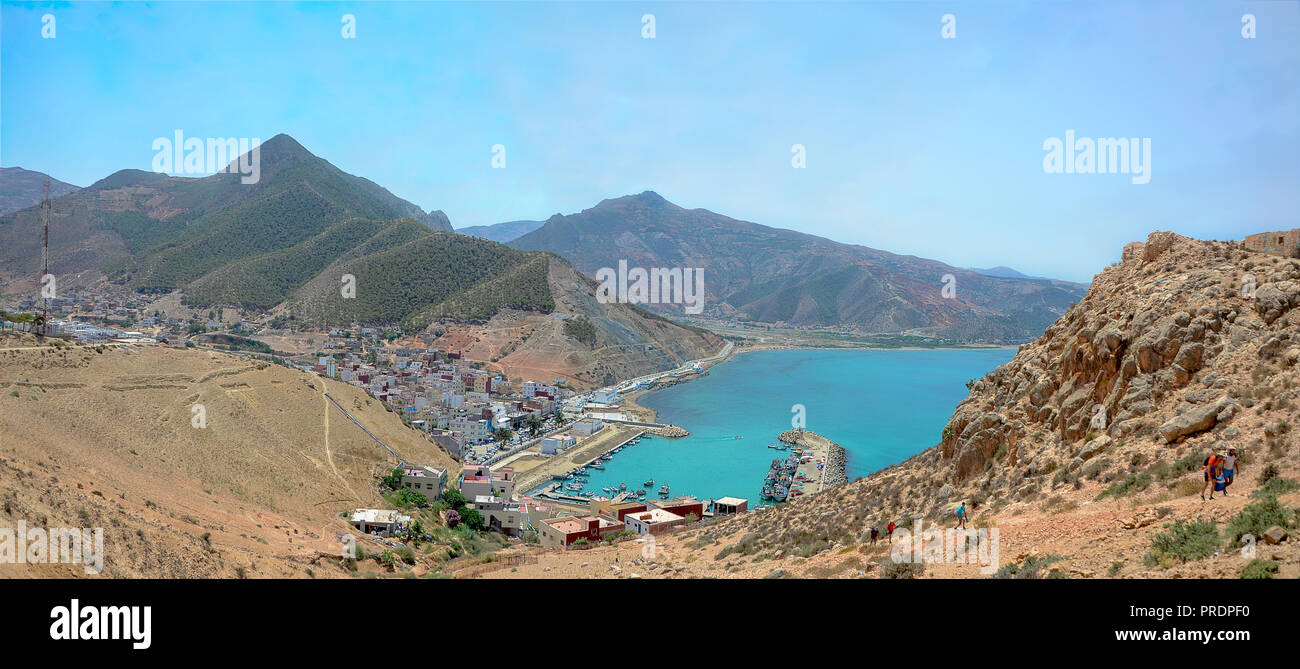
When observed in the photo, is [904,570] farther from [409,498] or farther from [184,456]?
[184,456]

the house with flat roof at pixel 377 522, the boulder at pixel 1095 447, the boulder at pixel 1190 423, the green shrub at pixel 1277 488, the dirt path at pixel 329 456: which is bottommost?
the house with flat roof at pixel 377 522

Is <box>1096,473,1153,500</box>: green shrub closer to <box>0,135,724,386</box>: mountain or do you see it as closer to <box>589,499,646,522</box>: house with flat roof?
<box>589,499,646,522</box>: house with flat roof

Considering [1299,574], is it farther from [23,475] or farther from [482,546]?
[482,546]

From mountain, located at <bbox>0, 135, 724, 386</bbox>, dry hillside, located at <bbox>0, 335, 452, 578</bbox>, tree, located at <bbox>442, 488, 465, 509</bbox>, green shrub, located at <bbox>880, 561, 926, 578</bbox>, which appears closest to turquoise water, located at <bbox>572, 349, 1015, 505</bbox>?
mountain, located at <bbox>0, 135, 724, 386</bbox>

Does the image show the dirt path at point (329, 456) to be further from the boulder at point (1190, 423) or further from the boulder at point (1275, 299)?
the boulder at point (1275, 299)

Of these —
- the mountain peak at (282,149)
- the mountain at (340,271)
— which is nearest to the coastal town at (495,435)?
the mountain at (340,271)

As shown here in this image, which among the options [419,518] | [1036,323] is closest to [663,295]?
[1036,323]

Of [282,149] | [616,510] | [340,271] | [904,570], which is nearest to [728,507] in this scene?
[616,510]
